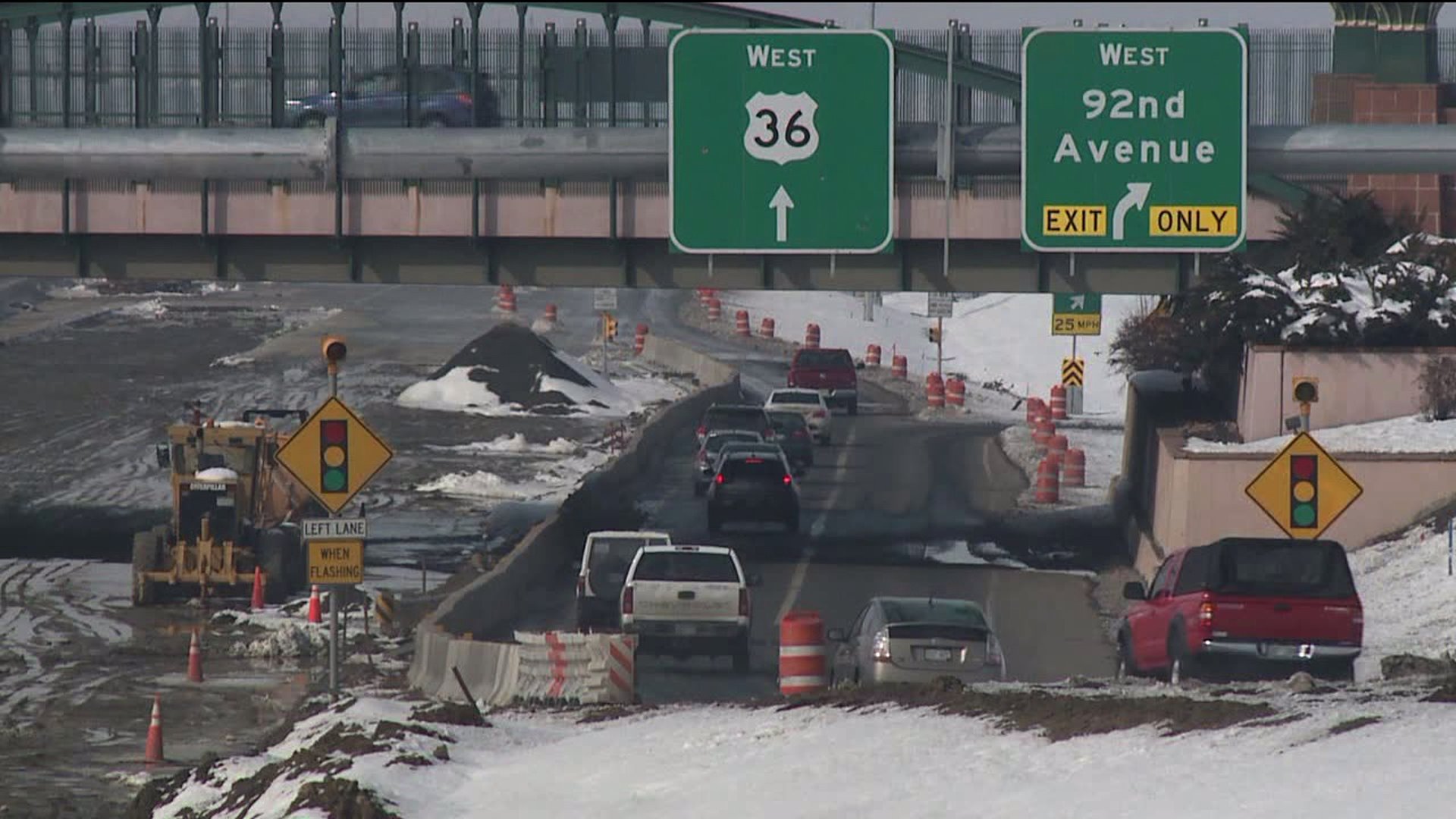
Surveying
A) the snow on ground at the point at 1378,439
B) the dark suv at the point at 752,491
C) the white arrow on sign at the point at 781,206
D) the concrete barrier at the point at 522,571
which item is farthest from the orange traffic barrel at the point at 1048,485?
the white arrow on sign at the point at 781,206

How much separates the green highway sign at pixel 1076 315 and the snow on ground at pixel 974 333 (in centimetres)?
1612

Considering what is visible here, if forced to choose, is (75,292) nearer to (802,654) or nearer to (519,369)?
(519,369)

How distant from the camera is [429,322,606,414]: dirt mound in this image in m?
70.2

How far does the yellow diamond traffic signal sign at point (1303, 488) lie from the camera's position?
26.8 m

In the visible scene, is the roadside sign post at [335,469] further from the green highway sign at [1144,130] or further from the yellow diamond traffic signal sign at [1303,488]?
the green highway sign at [1144,130]

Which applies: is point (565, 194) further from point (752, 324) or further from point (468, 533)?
point (752, 324)

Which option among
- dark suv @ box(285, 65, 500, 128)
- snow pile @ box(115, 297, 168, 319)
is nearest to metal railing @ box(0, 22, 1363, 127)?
dark suv @ box(285, 65, 500, 128)

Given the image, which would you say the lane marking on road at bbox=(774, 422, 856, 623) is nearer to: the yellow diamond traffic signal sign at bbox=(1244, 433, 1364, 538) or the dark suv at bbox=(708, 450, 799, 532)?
the dark suv at bbox=(708, 450, 799, 532)

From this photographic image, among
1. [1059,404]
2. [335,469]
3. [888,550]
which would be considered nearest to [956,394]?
[1059,404]

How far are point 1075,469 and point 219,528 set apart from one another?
920 inches

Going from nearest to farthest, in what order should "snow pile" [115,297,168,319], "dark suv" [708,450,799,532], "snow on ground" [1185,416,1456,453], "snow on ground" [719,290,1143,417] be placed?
"snow on ground" [1185,416,1456,453] → "dark suv" [708,450,799,532] → "snow on ground" [719,290,1143,417] → "snow pile" [115,297,168,319]

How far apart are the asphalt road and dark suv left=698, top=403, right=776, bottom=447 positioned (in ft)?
4.21

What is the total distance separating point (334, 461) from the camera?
24.0 metres

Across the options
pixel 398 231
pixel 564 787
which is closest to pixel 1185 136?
pixel 398 231
